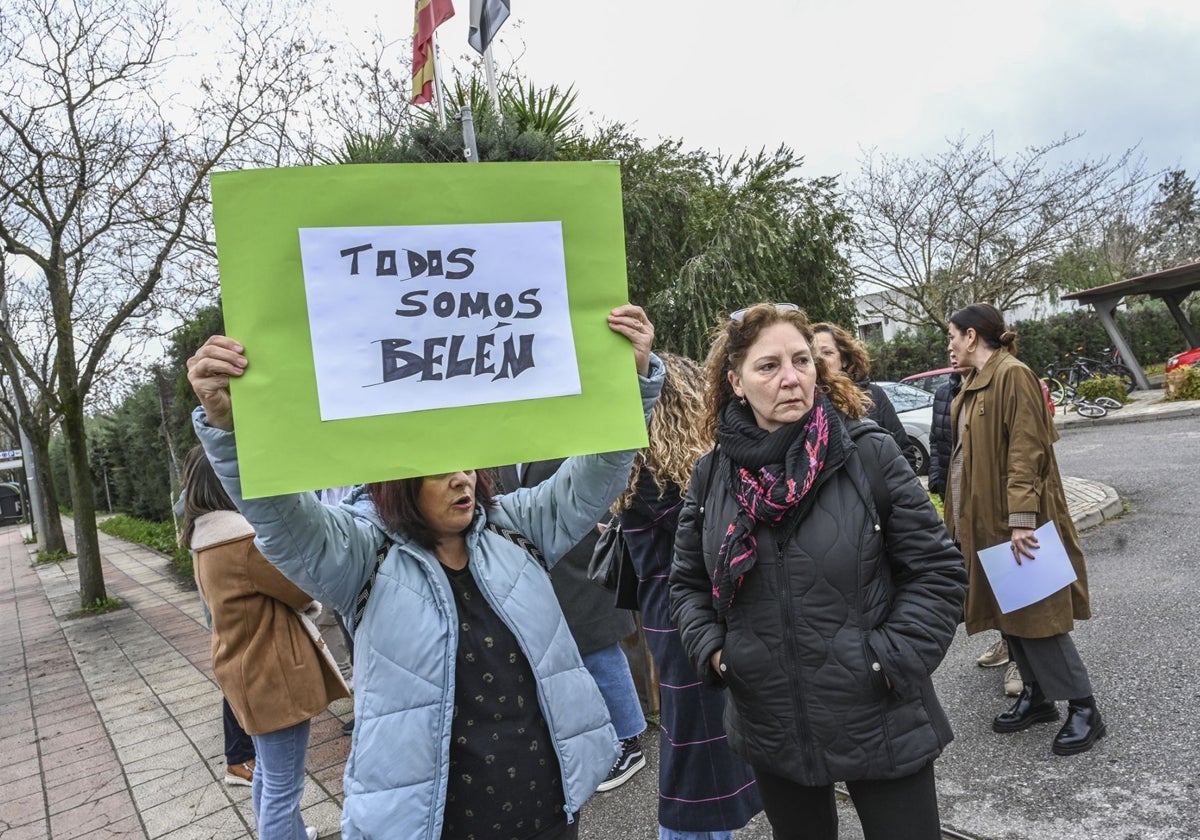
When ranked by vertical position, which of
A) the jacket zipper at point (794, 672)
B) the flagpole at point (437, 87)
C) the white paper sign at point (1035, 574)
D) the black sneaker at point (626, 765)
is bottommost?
the black sneaker at point (626, 765)

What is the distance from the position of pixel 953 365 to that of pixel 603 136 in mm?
7713

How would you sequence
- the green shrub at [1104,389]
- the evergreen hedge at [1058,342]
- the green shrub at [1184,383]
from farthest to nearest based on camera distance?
the evergreen hedge at [1058,342] → the green shrub at [1104,389] → the green shrub at [1184,383]

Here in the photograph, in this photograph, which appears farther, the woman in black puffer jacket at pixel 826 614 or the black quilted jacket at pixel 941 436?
the black quilted jacket at pixel 941 436

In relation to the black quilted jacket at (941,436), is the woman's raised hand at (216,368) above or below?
above

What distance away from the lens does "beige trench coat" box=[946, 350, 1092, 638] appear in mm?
3371

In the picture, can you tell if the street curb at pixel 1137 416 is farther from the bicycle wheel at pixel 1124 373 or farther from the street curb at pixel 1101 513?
the street curb at pixel 1101 513

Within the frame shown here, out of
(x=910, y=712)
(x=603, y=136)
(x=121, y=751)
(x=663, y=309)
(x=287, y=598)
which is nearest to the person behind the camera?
(x=910, y=712)

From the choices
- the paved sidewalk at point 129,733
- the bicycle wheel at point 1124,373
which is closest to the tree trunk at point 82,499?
the paved sidewalk at point 129,733

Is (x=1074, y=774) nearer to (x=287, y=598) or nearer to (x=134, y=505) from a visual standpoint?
(x=287, y=598)

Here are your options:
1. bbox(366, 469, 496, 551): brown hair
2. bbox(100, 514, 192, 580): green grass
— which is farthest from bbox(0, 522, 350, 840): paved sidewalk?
bbox(366, 469, 496, 551): brown hair

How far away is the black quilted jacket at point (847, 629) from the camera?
Answer: 6.12 ft

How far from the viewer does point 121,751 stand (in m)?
5.16

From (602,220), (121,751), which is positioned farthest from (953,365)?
(121,751)

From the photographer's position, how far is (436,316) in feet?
5.39
